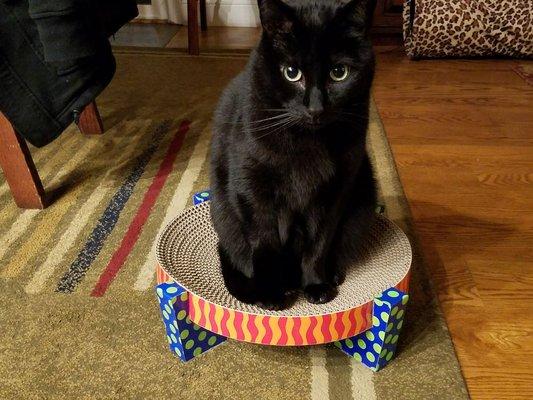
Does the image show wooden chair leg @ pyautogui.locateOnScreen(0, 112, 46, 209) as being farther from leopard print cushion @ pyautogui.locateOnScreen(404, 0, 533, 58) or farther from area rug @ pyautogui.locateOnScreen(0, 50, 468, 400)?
leopard print cushion @ pyautogui.locateOnScreen(404, 0, 533, 58)

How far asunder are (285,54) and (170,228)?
0.46 metres

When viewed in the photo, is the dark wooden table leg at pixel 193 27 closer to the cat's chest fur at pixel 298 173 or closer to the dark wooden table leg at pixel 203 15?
the dark wooden table leg at pixel 203 15

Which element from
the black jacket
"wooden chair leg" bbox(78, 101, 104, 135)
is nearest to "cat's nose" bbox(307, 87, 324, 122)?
the black jacket

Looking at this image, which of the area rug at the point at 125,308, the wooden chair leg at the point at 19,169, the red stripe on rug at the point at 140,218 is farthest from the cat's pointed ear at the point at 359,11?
the wooden chair leg at the point at 19,169

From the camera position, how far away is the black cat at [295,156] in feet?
2.38

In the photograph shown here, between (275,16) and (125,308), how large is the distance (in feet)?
2.11

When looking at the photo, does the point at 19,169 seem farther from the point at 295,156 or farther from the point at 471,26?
the point at 471,26

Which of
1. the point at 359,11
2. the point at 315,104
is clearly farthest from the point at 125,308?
the point at 359,11

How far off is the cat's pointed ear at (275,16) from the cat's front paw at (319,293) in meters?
0.43

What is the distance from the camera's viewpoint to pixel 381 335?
0.84 metres

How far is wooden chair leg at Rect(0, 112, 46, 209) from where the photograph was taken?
123 centimetres

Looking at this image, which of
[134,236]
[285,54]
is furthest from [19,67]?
[285,54]

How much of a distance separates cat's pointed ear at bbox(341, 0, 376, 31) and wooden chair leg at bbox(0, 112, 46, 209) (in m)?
0.89

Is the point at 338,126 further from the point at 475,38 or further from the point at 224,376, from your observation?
the point at 475,38
